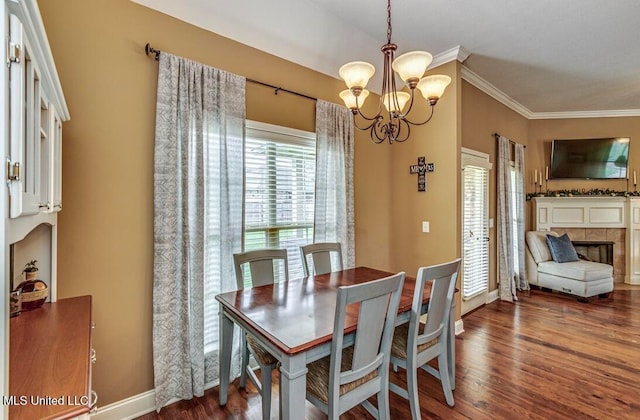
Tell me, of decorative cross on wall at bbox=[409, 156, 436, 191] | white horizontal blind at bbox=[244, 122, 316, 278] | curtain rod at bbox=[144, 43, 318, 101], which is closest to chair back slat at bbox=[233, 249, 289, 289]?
white horizontal blind at bbox=[244, 122, 316, 278]

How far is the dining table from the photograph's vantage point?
1.30 metres

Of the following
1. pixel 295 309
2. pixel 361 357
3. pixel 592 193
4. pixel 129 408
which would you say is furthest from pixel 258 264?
pixel 592 193

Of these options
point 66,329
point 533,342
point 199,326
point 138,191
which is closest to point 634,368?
point 533,342

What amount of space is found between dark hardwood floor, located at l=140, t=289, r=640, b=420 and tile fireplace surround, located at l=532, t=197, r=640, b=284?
183 cm

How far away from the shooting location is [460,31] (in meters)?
2.86

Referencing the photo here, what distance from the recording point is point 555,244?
4.61 m

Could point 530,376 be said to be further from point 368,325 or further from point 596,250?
point 596,250

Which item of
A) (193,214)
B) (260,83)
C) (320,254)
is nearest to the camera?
(193,214)

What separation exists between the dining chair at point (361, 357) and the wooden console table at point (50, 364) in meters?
0.94

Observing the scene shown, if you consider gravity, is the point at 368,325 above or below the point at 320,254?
below

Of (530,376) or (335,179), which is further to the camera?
(335,179)

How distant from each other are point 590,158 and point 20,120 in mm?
7223

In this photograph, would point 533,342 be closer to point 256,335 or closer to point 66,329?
point 256,335

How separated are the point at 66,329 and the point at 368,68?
2.09 m
